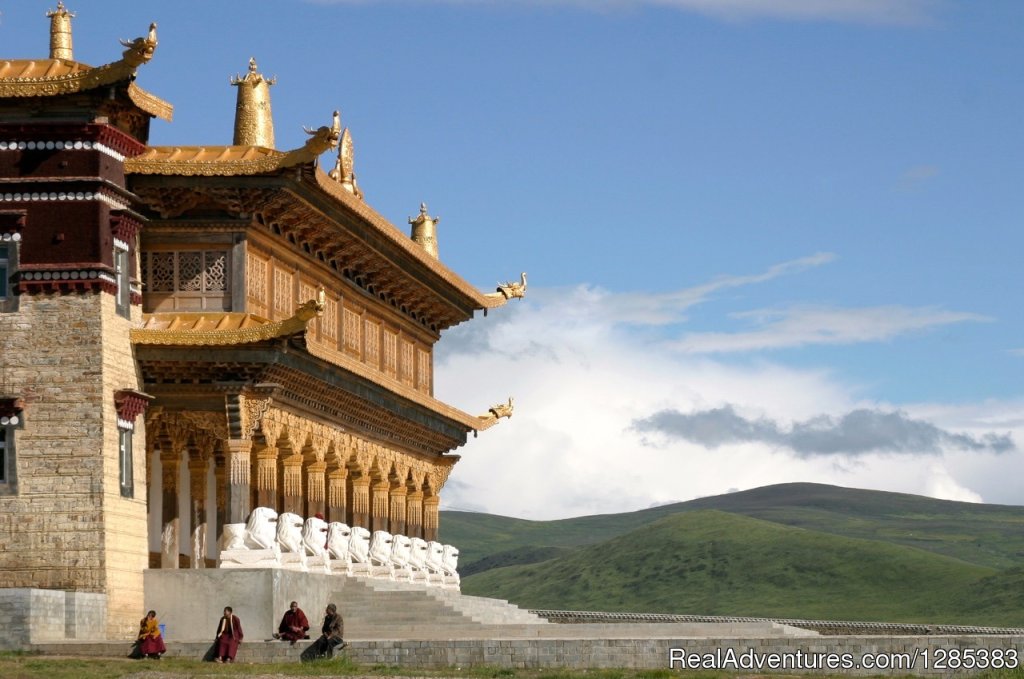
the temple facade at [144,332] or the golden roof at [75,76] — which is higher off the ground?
→ the golden roof at [75,76]

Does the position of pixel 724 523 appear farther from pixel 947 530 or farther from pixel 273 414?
pixel 273 414

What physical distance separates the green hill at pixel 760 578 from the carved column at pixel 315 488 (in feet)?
174

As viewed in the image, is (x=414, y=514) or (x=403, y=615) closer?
(x=403, y=615)

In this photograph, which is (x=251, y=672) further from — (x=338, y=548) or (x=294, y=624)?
(x=338, y=548)

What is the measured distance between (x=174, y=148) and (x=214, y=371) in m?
4.51

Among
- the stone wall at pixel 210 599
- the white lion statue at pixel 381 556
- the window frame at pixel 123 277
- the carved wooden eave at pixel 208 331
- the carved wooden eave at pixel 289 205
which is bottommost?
the stone wall at pixel 210 599

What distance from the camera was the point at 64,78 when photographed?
3772cm

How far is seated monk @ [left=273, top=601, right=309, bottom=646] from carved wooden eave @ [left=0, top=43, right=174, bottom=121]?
9.78 m

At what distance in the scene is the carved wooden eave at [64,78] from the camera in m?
37.3

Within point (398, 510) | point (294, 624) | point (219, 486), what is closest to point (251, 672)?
point (294, 624)

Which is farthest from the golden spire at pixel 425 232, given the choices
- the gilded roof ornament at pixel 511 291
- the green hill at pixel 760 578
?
the green hill at pixel 760 578

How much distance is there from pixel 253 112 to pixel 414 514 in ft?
52.3

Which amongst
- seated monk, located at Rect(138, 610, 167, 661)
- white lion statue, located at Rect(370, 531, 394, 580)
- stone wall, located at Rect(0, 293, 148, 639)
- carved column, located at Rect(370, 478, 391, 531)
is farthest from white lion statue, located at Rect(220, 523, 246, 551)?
carved column, located at Rect(370, 478, 391, 531)

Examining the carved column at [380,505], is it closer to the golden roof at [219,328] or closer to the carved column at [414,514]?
the carved column at [414,514]
